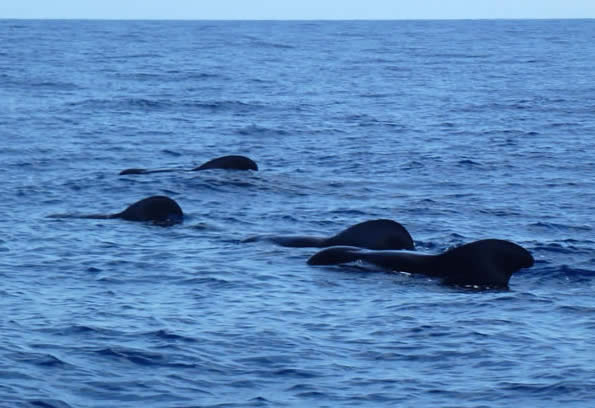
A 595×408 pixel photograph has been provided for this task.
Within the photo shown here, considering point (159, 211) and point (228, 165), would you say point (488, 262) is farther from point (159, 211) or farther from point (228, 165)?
point (228, 165)

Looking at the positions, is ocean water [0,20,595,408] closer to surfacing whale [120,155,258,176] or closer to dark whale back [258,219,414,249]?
surfacing whale [120,155,258,176]

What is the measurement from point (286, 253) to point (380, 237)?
4.54 ft

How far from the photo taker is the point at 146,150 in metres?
33.8

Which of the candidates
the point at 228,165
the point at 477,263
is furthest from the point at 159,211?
the point at 477,263

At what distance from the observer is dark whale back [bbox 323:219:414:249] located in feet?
62.1

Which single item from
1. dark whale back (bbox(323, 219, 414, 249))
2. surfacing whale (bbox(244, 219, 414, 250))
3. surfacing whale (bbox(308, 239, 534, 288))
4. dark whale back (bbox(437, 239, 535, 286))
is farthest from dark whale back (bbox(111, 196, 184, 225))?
dark whale back (bbox(437, 239, 535, 286))

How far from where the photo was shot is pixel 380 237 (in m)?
19.0

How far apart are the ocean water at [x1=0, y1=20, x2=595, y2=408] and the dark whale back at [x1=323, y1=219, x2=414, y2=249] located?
2.42 ft

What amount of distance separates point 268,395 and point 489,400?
2.02m

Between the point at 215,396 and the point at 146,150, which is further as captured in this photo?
the point at 146,150

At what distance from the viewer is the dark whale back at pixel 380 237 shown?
18938mm

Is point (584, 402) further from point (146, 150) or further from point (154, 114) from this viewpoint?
point (154, 114)

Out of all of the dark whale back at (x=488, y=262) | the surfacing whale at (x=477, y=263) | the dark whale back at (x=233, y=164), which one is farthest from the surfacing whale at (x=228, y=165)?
the dark whale back at (x=488, y=262)

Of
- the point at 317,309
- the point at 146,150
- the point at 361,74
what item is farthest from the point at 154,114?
the point at 317,309
